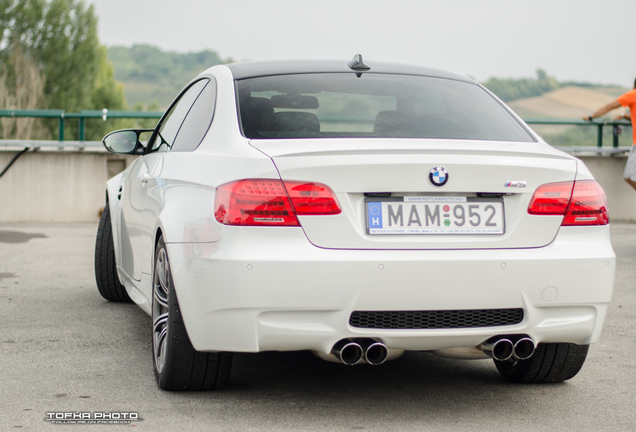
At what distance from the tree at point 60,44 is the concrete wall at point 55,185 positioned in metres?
49.5

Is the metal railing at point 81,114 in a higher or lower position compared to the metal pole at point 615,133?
higher

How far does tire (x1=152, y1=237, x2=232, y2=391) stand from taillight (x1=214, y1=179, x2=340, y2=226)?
1.95 ft

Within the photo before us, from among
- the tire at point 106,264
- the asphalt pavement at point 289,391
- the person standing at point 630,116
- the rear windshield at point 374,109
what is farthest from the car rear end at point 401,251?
the person standing at point 630,116

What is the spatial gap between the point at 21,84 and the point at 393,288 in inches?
2304

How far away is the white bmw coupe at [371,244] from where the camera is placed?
3.14m

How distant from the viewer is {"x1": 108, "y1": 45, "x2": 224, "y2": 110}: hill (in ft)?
461

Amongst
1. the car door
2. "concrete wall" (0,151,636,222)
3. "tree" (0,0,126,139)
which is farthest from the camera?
"tree" (0,0,126,139)

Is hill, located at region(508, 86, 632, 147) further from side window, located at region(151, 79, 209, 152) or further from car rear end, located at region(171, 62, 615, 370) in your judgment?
car rear end, located at region(171, 62, 615, 370)

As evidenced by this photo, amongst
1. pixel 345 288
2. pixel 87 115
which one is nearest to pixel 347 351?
pixel 345 288

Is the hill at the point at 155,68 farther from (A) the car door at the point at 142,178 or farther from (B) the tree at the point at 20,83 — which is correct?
(A) the car door at the point at 142,178

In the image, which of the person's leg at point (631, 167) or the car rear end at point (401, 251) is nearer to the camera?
the car rear end at point (401, 251)

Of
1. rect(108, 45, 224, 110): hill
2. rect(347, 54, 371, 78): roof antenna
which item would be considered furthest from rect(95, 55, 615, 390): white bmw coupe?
rect(108, 45, 224, 110): hill

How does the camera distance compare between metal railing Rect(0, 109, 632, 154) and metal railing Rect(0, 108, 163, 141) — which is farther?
metal railing Rect(0, 108, 163, 141)

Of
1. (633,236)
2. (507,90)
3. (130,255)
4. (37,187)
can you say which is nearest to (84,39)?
(507,90)
